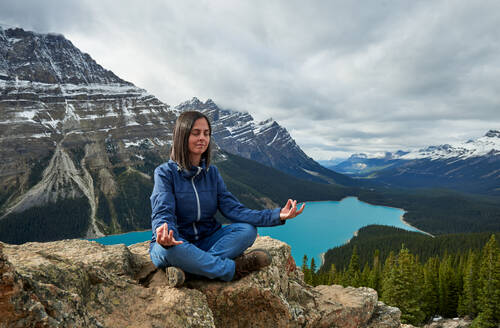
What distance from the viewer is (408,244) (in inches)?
3201

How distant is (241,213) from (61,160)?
599 feet

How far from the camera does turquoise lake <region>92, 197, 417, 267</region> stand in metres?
100

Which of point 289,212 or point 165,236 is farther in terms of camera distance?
point 289,212

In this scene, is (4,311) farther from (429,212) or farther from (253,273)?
(429,212)

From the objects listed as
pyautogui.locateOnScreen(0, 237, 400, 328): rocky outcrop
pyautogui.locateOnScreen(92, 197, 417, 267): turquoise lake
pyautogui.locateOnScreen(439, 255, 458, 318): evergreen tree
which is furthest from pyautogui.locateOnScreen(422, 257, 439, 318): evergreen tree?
pyautogui.locateOnScreen(92, 197, 417, 267): turquoise lake

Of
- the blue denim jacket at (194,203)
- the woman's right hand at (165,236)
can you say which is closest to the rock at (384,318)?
the blue denim jacket at (194,203)

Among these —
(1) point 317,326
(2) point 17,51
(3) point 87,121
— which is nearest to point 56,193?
(3) point 87,121

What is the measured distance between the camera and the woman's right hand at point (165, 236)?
364 cm

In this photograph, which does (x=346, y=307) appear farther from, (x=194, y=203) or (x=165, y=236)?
(x=165, y=236)

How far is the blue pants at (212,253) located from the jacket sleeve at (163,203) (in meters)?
0.29

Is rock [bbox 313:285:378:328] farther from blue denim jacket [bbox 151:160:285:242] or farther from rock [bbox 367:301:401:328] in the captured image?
blue denim jacket [bbox 151:160:285:242]

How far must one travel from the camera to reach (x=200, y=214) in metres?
4.79

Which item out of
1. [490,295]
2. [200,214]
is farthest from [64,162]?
[490,295]

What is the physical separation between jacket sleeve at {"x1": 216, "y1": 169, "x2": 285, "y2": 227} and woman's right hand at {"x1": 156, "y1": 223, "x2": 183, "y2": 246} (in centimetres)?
147
